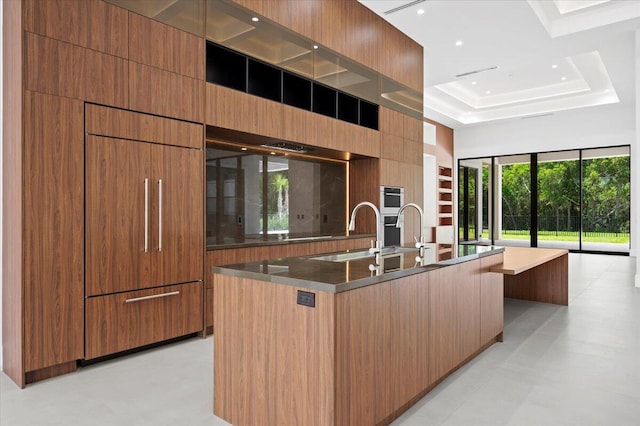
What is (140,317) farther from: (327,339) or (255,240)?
(327,339)

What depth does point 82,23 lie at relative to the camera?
2668 mm

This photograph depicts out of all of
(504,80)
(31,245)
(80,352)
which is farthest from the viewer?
(504,80)

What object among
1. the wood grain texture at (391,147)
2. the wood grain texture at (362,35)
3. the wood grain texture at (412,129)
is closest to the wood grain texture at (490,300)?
the wood grain texture at (391,147)

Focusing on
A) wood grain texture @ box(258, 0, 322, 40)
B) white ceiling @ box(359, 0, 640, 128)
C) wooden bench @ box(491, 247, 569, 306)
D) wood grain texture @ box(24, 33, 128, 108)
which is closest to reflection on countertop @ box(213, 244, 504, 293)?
wood grain texture @ box(24, 33, 128, 108)

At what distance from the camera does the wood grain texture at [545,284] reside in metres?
4.62

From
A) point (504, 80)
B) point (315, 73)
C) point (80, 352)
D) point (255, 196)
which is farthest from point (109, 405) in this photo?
point (504, 80)

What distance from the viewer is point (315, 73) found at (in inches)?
180

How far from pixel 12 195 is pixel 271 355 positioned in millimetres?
2019

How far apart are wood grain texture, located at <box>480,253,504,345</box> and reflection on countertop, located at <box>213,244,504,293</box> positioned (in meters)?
0.56

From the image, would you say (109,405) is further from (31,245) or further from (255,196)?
(255,196)

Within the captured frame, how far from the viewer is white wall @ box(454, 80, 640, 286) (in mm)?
9125

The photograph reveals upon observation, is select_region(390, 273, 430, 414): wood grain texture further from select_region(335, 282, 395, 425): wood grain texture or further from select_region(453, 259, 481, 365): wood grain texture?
select_region(453, 259, 481, 365): wood grain texture

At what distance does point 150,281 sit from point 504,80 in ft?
28.2

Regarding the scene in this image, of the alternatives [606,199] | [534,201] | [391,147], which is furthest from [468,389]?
[534,201]
